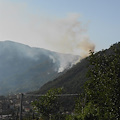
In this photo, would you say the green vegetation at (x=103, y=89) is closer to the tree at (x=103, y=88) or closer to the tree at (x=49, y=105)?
the tree at (x=103, y=88)

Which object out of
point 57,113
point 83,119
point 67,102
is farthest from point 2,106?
point 83,119

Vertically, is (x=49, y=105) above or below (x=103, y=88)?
below

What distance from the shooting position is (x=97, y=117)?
10945mm

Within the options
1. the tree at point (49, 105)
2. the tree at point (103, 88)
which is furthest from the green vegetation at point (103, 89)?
the tree at point (49, 105)

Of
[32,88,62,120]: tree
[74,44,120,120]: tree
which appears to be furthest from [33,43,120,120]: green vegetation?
[32,88,62,120]: tree

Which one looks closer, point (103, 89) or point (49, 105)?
→ point (103, 89)

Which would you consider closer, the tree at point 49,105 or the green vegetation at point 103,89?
the green vegetation at point 103,89

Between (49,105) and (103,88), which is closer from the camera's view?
(103,88)

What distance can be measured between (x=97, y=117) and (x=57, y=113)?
20.1 m

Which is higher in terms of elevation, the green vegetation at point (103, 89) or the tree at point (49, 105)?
the green vegetation at point (103, 89)

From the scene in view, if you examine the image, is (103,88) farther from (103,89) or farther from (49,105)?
(49,105)

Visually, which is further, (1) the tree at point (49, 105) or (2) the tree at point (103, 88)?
(1) the tree at point (49, 105)

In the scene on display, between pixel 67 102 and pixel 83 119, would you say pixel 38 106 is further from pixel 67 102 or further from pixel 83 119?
pixel 67 102

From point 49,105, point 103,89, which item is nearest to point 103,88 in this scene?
point 103,89
